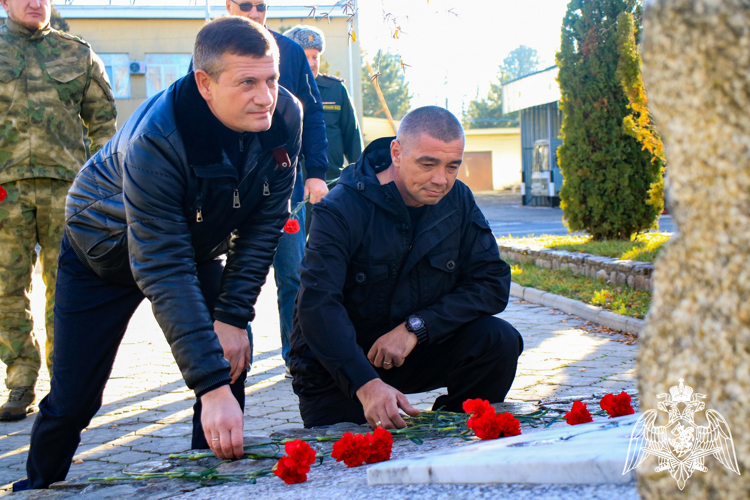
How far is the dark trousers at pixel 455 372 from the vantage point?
3381mm

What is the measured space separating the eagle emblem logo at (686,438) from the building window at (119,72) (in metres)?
25.6

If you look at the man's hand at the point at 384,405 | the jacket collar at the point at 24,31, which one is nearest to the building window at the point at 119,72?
the jacket collar at the point at 24,31

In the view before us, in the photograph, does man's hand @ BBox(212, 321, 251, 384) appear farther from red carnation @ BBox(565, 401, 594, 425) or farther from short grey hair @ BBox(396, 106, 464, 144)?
red carnation @ BBox(565, 401, 594, 425)

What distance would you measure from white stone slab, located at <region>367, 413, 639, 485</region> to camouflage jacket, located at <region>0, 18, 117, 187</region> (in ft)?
10.6

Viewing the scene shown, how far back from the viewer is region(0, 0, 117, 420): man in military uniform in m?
4.52

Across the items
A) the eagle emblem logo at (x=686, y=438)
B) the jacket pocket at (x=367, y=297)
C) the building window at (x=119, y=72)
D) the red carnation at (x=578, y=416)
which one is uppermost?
the building window at (x=119, y=72)

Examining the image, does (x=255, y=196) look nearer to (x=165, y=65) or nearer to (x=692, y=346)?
(x=692, y=346)

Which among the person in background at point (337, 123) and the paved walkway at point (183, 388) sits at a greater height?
the person in background at point (337, 123)

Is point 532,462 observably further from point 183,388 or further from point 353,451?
point 183,388

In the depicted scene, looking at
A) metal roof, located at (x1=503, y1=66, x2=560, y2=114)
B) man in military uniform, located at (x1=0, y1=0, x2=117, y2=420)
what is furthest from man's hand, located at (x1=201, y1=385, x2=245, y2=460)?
metal roof, located at (x1=503, y1=66, x2=560, y2=114)

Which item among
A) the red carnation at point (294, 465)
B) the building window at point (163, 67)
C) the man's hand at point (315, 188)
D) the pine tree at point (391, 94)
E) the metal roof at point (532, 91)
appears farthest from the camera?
the pine tree at point (391, 94)

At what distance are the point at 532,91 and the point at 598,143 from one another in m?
14.4

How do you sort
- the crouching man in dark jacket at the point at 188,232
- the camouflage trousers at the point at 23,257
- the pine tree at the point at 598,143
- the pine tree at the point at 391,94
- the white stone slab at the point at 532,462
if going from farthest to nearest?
the pine tree at the point at 391,94
the pine tree at the point at 598,143
the camouflage trousers at the point at 23,257
the crouching man in dark jacket at the point at 188,232
the white stone slab at the point at 532,462

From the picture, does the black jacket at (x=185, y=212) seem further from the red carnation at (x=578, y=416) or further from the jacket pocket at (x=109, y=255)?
the red carnation at (x=578, y=416)
